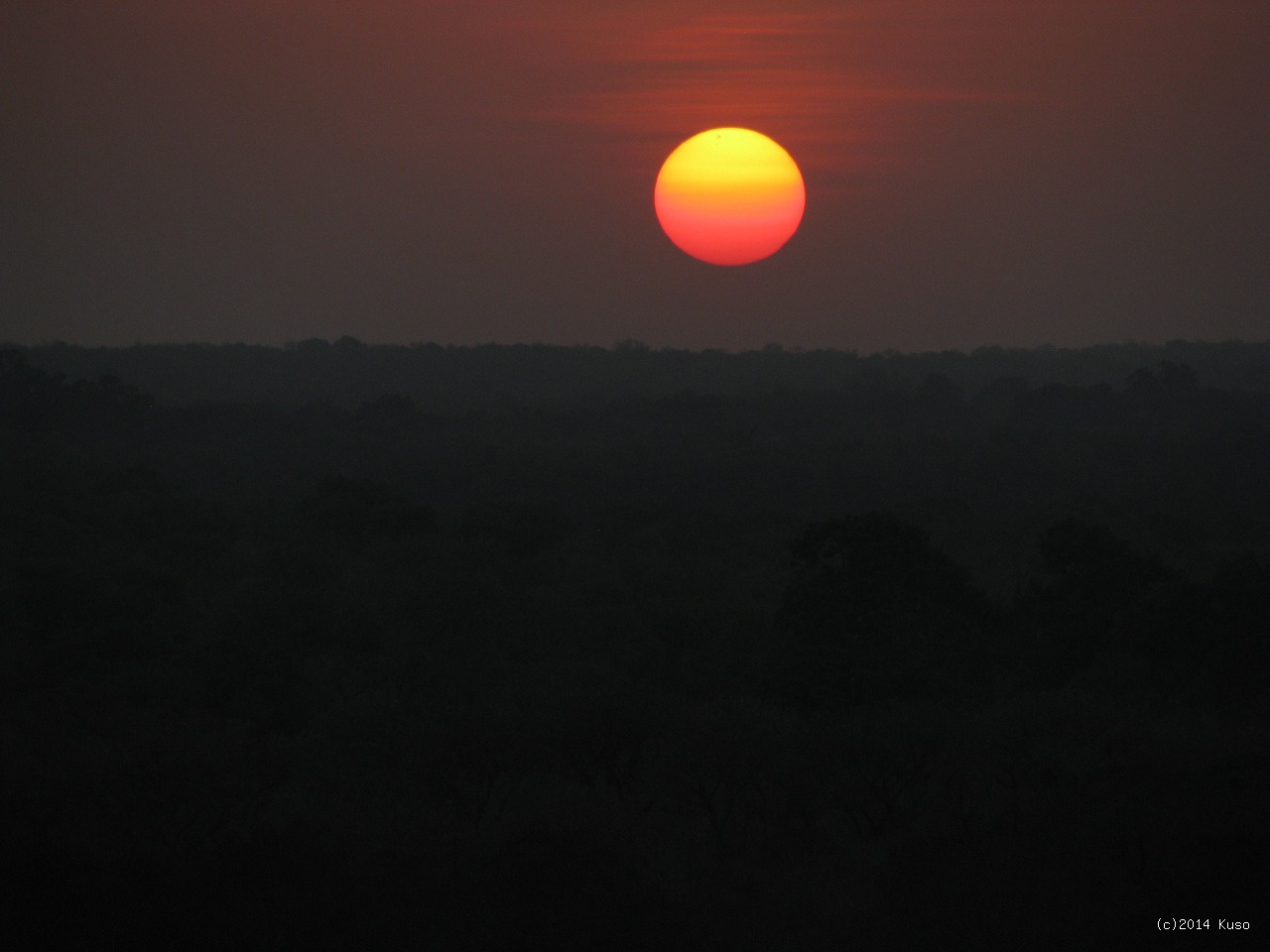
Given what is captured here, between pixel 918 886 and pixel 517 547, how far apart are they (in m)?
33.7

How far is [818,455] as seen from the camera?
79188 mm

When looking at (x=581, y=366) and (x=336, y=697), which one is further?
(x=581, y=366)

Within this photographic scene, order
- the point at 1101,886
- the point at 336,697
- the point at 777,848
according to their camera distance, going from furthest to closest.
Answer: the point at 336,697 < the point at 777,848 < the point at 1101,886

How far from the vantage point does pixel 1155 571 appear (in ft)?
101

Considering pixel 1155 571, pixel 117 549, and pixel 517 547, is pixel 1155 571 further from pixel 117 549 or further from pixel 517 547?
pixel 117 549

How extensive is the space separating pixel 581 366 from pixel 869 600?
153070 mm

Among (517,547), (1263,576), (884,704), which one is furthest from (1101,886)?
(517,547)

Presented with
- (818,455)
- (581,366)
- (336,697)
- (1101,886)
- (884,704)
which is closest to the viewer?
(1101,886)

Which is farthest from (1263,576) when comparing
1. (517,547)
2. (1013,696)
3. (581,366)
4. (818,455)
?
(581,366)

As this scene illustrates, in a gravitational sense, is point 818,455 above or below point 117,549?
above

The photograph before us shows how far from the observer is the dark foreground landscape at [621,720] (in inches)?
658

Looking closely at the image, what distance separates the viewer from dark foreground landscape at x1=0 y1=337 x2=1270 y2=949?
16719 millimetres

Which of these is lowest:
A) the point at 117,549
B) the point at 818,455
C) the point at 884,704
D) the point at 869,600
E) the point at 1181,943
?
the point at 1181,943

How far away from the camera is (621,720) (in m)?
25.6
